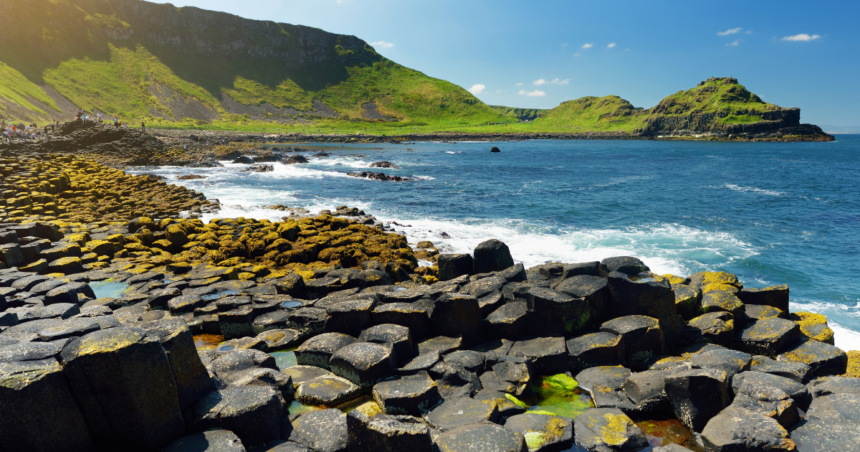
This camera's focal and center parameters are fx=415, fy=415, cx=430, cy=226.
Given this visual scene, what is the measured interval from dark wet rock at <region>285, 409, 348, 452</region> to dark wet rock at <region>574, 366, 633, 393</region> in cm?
382

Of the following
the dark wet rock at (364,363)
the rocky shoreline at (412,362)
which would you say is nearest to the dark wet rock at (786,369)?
the rocky shoreline at (412,362)

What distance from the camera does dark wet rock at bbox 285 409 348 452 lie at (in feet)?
15.2

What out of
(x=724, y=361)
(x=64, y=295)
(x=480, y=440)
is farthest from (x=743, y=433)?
(x=64, y=295)

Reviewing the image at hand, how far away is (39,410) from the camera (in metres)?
3.92

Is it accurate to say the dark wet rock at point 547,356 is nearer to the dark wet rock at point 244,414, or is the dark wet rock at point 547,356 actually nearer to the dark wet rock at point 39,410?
the dark wet rock at point 244,414

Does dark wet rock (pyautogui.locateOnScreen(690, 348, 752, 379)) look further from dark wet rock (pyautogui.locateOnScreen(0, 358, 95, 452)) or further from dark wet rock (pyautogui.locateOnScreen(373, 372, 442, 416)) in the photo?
dark wet rock (pyautogui.locateOnScreen(0, 358, 95, 452))

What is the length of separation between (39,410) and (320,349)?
3522mm

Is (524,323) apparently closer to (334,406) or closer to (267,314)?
(334,406)

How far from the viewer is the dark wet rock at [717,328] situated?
24.7 ft

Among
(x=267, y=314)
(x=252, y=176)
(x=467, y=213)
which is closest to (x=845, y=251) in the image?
(x=467, y=213)

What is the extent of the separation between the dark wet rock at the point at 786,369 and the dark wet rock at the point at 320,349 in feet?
21.4

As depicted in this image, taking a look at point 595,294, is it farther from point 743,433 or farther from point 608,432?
point 743,433

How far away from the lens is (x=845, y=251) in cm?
1900

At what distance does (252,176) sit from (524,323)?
41.6 meters
